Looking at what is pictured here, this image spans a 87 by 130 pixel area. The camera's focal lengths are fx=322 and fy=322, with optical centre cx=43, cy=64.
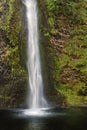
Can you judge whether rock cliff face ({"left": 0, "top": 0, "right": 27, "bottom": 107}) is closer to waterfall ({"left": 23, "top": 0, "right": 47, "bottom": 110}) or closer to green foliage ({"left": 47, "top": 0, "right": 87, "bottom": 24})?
waterfall ({"left": 23, "top": 0, "right": 47, "bottom": 110})

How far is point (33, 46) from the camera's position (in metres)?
20.8

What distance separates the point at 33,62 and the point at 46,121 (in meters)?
7.64

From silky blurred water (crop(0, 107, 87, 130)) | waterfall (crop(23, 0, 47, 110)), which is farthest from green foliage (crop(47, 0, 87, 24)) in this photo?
silky blurred water (crop(0, 107, 87, 130))

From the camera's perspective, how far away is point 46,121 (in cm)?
1300

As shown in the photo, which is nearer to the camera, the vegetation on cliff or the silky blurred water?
the silky blurred water

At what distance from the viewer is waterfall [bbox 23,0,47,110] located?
18.8 metres

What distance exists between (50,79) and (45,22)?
4492 mm

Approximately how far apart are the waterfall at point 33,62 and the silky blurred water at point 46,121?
359 cm

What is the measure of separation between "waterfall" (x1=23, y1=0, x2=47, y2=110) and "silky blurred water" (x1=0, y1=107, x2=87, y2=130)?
3.59m

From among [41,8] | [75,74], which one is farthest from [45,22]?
[75,74]

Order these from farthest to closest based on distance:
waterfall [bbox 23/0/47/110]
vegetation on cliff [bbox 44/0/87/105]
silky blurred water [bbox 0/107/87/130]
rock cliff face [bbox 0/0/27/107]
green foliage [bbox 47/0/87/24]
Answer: green foliage [bbox 47/0/87/24], vegetation on cliff [bbox 44/0/87/105], waterfall [bbox 23/0/47/110], rock cliff face [bbox 0/0/27/107], silky blurred water [bbox 0/107/87/130]

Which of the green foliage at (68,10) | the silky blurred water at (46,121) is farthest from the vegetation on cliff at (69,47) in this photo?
the silky blurred water at (46,121)

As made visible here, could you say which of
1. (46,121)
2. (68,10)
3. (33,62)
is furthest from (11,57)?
(46,121)

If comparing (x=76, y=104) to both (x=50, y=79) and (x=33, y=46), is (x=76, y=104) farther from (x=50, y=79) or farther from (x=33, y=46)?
(x=33, y=46)
